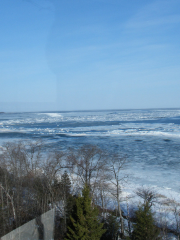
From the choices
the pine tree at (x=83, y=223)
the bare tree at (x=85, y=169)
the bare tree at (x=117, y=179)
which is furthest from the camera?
the bare tree at (x=85, y=169)

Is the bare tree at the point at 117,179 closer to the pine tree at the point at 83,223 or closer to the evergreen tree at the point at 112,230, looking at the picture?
the evergreen tree at the point at 112,230

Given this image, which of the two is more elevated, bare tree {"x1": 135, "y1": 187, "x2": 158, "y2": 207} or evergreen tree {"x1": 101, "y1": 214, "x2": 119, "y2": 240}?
bare tree {"x1": 135, "y1": 187, "x2": 158, "y2": 207}

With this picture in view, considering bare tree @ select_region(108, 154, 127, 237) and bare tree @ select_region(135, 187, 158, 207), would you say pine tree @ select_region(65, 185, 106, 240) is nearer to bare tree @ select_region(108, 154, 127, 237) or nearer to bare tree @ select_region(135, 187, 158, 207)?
bare tree @ select_region(108, 154, 127, 237)

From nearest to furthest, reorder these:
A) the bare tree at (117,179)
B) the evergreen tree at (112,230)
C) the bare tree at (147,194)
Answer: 1. the evergreen tree at (112,230)
2. the bare tree at (117,179)
3. the bare tree at (147,194)

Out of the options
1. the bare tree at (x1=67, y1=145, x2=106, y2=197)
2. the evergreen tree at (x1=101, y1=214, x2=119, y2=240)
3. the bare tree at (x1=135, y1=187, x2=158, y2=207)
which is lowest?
the evergreen tree at (x1=101, y1=214, x2=119, y2=240)

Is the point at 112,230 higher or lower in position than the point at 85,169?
lower

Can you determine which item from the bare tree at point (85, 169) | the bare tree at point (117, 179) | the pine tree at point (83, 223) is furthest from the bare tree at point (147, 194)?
the pine tree at point (83, 223)

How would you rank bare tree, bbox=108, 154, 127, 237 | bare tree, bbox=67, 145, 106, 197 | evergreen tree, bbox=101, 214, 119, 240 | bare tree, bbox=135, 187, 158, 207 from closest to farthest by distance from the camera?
evergreen tree, bbox=101, 214, 119, 240
bare tree, bbox=108, 154, 127, 237
bare tree, bbox=135, 187, 158, 207
bare tree, bbox=67, 145, 106, 197

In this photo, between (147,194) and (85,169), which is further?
(85,169)

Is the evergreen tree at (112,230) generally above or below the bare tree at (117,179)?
below

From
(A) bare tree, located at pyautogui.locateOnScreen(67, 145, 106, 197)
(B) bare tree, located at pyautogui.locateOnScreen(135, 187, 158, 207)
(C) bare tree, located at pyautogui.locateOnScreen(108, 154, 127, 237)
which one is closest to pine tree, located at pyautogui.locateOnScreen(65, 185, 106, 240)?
(C) bare tree, located at pyautogui.locateOnScreen(108, 154, 127, 237)

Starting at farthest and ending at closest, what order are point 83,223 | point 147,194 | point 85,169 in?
point 85,169, point 147,194, point 83,223

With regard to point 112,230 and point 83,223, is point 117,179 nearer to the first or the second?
point 112,230

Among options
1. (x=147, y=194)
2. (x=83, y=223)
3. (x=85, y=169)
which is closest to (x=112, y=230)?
(x=83, y=223)
